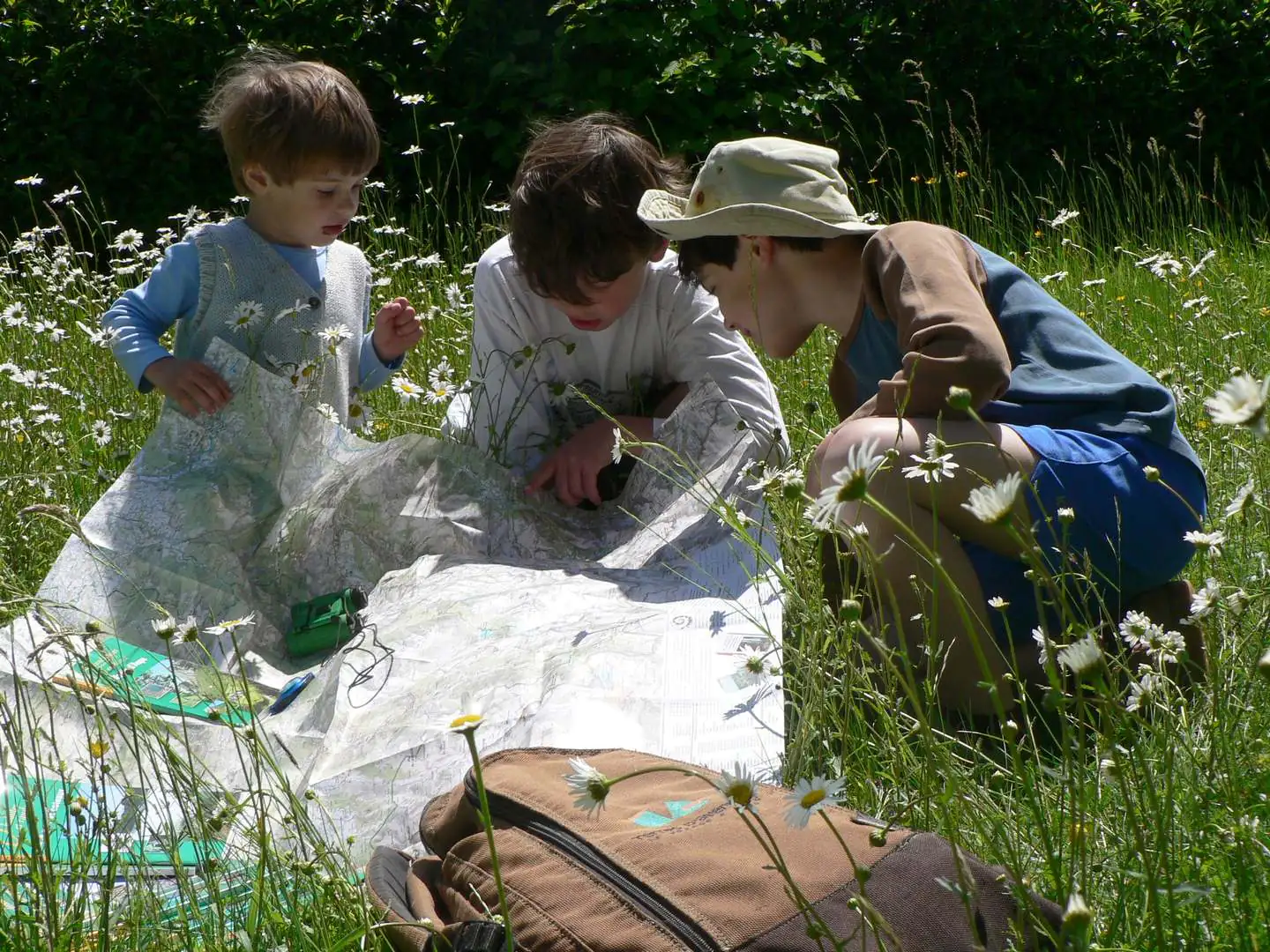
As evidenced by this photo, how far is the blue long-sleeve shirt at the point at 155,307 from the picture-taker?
121 inches

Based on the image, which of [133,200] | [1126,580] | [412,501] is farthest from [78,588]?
[133,200]

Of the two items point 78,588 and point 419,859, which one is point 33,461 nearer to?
point 78,588

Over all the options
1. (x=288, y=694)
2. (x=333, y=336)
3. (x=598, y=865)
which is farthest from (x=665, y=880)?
(x=333, y=336)

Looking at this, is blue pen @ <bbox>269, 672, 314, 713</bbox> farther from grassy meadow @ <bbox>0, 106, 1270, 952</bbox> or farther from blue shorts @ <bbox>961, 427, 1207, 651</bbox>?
blue shorts @ <bbox>961, 427, 1207, 651</bbox>

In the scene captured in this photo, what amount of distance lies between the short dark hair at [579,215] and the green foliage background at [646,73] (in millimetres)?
3288

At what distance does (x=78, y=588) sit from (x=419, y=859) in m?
1.45

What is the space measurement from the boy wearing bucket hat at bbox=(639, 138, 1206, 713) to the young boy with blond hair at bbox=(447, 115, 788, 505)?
1.24 ft

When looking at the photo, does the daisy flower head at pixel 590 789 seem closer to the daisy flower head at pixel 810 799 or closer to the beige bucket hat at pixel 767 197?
the daisy flower head at pixel 810 799

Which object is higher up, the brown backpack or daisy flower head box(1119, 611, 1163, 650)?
daisy flower head box(1119, 611, 1163, 650)

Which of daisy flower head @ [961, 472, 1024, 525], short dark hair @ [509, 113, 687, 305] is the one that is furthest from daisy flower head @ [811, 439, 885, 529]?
short dark hair @ [509, 113, 687, 305]

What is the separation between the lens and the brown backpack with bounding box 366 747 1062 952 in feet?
4.25

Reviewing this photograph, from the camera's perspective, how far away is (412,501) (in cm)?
299

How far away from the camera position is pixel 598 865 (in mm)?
1429

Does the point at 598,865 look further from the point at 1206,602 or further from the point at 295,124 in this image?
the point at 295,124
